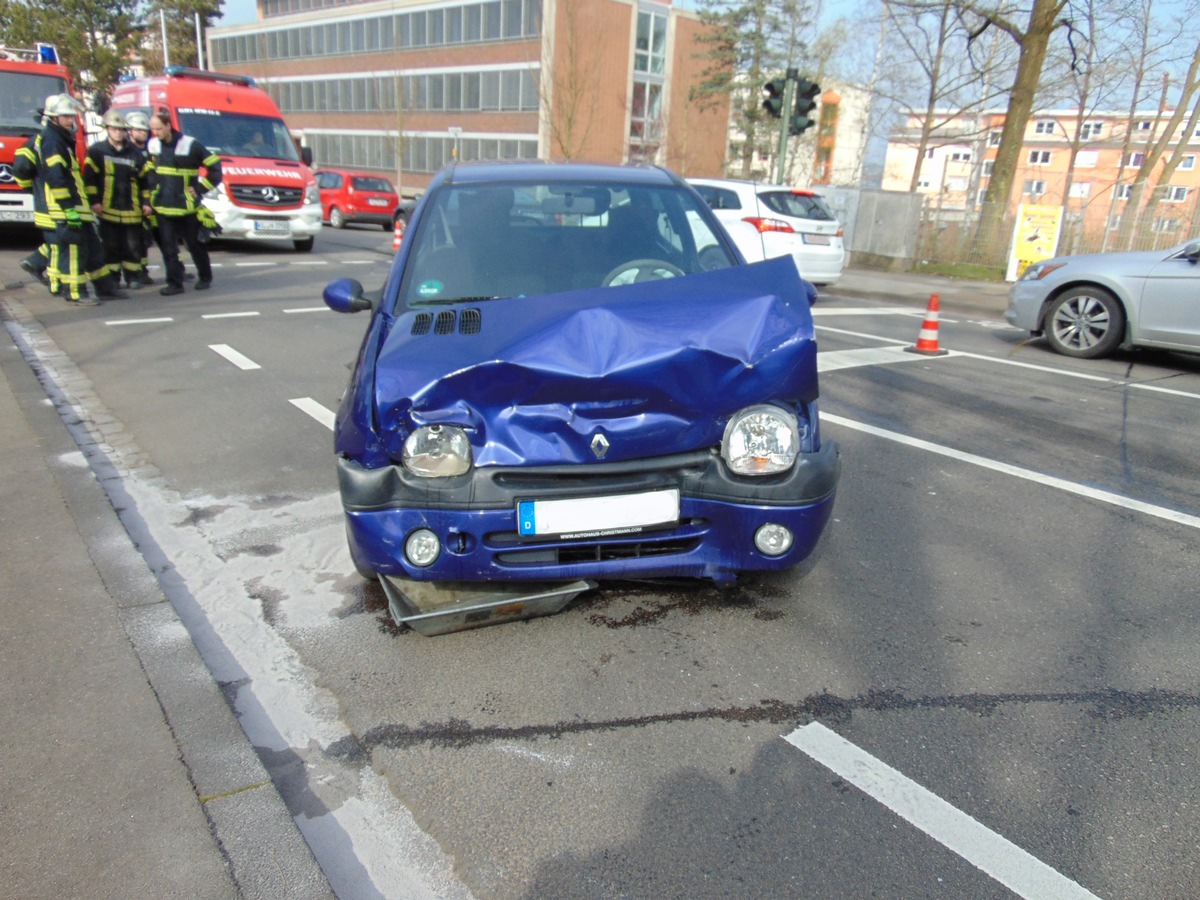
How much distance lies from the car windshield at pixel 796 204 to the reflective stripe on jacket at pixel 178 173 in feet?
26.1

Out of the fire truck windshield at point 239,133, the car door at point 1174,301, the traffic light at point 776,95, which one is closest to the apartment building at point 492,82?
the fire truck windshield at point 239,133

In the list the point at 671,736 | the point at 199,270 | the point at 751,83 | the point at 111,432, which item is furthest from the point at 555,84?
the point at 671,736

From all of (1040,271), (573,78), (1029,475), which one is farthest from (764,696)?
(573,78)

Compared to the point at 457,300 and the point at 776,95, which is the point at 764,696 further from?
the point at 776,95

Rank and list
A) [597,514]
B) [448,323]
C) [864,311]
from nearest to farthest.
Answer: [597,514] < [448,323] < [864,311]

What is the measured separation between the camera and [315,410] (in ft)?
22.0

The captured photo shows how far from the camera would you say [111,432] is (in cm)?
607

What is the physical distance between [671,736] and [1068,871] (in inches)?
44.5

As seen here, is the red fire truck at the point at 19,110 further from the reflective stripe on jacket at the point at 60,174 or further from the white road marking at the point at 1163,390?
the white road marking at the point at 1163,390

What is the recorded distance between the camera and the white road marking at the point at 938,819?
2260 mm

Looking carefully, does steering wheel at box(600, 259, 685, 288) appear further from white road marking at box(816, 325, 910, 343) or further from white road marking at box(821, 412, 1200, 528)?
white road marking at box(816, 325, 910, 343)

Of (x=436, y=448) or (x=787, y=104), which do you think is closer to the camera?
→ (x=436, y=448)

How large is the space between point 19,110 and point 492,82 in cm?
3966

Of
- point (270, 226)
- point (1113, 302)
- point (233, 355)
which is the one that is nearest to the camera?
point (233, 355)
